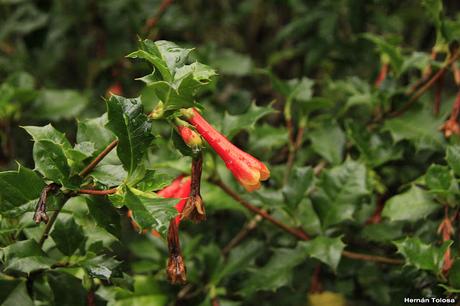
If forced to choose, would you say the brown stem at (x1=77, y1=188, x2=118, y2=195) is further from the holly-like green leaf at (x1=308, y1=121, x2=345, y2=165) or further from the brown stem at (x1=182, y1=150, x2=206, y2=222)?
the holly-like green leaf at (x1=308, y1=121, x2=345, y2=165)

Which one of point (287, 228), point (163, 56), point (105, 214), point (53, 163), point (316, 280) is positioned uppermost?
point (163, 56)

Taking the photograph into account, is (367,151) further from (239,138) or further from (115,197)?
(115,197)

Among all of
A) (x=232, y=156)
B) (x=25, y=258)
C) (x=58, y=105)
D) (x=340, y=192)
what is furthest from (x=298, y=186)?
(x=58, y=105)

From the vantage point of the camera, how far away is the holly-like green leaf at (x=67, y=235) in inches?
45.0

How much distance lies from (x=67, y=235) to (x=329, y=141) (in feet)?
2.72

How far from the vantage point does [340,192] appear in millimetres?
1392

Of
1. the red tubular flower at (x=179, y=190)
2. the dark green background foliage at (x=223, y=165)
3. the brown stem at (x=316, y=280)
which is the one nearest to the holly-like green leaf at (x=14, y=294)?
the dark green background foliage at (x=223, y=165)

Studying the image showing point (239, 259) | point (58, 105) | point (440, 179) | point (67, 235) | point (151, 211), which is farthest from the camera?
A: point (58, 105)

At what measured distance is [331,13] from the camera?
7.34 feet

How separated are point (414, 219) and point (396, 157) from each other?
9.0 inches

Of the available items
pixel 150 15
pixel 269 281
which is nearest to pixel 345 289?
pixel 269 281

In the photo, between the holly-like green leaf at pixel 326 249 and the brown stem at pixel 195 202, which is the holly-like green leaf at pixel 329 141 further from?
the brown stem at pixel 195 202

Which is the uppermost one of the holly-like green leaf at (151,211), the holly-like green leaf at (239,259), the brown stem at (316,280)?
the holly-like green leaf at (151,211)

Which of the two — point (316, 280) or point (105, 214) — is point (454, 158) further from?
point (105, 214)
